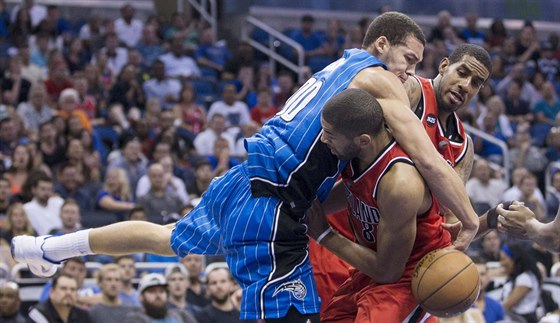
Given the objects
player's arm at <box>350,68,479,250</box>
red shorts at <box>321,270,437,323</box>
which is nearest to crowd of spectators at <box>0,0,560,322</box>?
red shorts at <box>321,270,437,323</box>

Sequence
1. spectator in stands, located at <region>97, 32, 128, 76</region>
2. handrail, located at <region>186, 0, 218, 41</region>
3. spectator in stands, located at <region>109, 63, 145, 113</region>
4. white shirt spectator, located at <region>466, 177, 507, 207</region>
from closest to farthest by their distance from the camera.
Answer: white shirt spectator, located at <region>466, 177, 507, 207</region> < spectator in stands, located at <region>109, 63, 145, 113</region> < spectator in stands, located at <region>97, 32, 128, 76</region> < handrail, located at <region>186, 0, 218, 41</region>

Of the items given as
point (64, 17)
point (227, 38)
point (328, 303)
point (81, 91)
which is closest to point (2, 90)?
point (81, 91)

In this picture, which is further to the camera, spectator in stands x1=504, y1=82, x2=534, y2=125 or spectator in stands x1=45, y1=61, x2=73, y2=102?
spectator in stands x1=504, y1=82, x2=534, y2=125

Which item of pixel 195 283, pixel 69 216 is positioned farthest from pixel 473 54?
pixel 69 216

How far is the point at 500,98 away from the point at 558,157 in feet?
6.59

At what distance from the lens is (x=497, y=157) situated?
15.0 metres

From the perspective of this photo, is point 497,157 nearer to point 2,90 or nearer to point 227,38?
point 227,38

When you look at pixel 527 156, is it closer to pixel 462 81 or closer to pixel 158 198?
pixel 158 198

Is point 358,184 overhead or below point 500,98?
overhead

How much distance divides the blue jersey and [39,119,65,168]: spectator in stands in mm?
6954

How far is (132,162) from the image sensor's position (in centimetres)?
1233

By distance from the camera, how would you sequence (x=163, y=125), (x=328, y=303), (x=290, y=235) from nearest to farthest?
(x=290, y=235) < (x=328, y=303) < (x=163, y=125)

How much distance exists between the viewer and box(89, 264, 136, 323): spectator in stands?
9094 millimetres

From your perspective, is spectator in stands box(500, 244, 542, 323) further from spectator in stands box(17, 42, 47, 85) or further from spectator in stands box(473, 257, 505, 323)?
spectator in stands box(17, 42, 47, 85)
